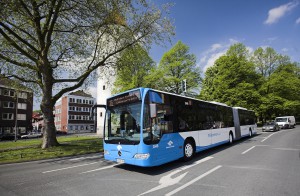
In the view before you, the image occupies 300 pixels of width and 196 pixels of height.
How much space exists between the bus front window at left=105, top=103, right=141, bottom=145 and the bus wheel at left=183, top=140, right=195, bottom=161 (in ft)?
9.74

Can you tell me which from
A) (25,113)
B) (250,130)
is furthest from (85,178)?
(25,113)

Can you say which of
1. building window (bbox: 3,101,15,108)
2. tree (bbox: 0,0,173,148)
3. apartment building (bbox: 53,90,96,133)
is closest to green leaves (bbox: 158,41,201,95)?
tree (bbox: 0,0,173,148)

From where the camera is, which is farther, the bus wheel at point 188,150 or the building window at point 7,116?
the building window at point 7,116

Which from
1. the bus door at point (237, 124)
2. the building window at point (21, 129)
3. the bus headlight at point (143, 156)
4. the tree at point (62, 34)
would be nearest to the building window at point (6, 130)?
the building window at point (21, 129)

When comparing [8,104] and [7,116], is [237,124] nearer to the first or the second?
[7,116]

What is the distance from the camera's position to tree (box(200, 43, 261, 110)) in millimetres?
39969

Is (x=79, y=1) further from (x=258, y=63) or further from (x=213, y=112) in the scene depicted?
(x=258, y=63)

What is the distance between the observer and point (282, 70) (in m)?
51.4

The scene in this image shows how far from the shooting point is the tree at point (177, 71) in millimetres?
34906

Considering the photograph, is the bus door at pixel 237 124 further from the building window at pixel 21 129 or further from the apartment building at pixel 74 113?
the apartment building at pixel 74 113

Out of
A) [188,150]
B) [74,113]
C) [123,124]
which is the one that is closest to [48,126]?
[123,124]

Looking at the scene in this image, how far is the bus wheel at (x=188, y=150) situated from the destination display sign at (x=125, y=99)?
132 inches

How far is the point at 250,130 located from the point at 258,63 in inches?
1483

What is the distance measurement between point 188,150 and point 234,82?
36683mm
